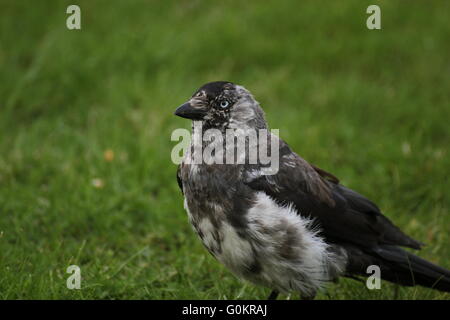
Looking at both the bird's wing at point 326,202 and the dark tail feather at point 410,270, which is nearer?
the bird's wing at point 326,202

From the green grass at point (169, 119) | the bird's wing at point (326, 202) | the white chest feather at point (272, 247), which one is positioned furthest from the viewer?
the green grass at point (169, 119)

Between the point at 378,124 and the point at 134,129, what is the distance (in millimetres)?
2397

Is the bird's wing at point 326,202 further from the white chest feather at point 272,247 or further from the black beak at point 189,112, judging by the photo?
the black beak at point 189,112

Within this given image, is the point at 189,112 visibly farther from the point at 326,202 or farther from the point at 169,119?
the point at 169,119

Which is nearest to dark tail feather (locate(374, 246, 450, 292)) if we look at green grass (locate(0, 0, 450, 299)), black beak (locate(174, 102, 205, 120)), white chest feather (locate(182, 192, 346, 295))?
green grass (locate(0, 0, 450, 299))

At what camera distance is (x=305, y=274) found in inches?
119

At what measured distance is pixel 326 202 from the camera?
3.16m

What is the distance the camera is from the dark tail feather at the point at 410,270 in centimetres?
325

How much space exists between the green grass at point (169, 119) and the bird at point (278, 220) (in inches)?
13.0

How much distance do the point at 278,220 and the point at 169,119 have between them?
2.49 m
